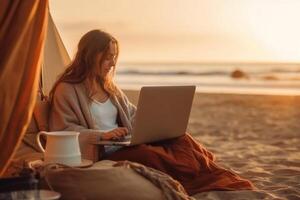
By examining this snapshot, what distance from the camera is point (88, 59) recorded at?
2879 millimetres

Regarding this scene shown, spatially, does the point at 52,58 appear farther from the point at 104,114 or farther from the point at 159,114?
the point at 159,114

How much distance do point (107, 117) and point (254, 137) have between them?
3.19 m

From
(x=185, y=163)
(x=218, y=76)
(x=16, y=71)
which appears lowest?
(x=218, y=76)

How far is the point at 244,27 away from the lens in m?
10.0

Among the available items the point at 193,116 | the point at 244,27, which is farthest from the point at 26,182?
the point at 244,27

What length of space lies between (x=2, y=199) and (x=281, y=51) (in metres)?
9.20

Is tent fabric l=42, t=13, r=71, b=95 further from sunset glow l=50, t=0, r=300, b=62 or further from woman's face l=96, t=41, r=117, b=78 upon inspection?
sunset glow l=50, t=0, r=300, b=62

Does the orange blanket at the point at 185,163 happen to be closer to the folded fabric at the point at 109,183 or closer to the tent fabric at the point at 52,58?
the folded fabric at the point at 109,183

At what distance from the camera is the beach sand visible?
3.42m

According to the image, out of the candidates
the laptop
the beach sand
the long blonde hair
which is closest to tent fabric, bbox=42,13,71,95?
the beach sand

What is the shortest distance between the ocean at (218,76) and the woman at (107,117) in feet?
23.4

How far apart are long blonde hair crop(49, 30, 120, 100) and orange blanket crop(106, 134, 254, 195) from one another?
41 cm

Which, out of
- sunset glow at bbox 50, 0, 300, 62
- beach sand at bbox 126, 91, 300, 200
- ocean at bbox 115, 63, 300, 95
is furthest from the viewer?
ocean at bbox 115, 63, 300, 95

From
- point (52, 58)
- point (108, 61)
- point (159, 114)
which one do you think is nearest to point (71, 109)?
point (108, 61)
